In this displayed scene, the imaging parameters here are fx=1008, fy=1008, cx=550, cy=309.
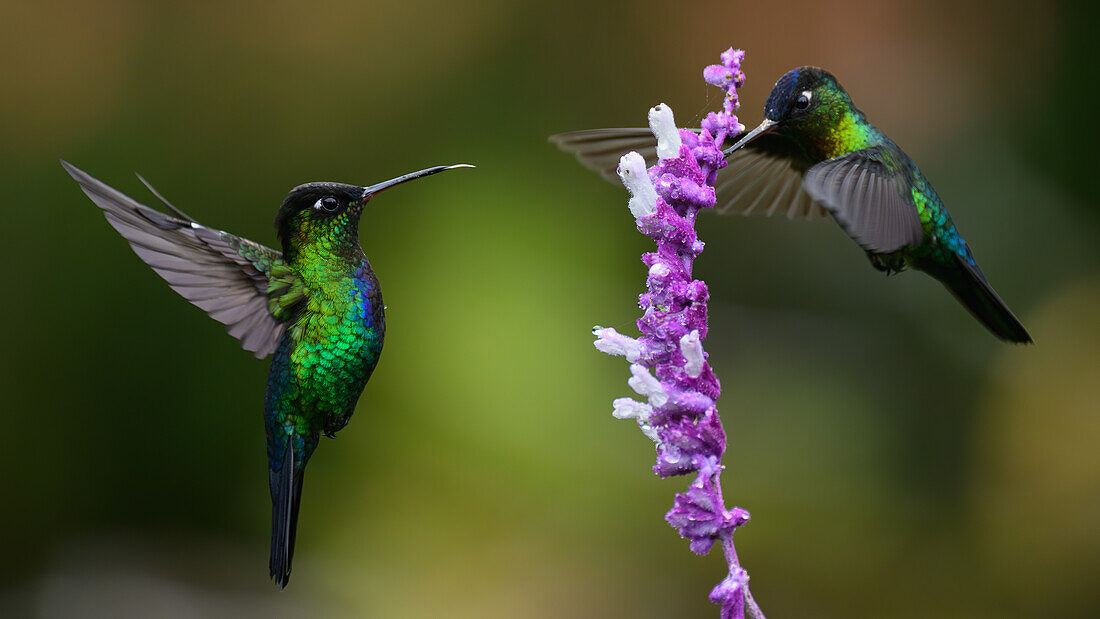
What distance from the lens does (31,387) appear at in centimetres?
365

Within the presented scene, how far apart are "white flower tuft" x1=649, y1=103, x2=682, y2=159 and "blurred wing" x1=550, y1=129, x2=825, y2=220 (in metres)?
0.49

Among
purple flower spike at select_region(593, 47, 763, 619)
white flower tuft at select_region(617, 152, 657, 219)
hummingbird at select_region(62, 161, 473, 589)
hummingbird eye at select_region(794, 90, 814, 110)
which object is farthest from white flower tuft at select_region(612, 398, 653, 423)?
hummingbird eye at select_region(794, 90, 814, 110)

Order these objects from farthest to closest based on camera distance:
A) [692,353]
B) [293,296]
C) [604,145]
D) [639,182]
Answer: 1. [604,145]
2. [293,296]
3. [639,182]
4. [692,353]

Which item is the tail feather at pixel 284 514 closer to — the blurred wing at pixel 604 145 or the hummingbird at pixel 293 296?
the hummingbird at pixel 293 296

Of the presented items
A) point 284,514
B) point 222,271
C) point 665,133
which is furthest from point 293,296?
point 665,133

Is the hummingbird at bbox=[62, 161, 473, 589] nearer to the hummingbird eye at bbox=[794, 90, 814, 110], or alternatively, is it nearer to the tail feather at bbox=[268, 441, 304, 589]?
the tail feather at bbox=[268, 441, 304, 589]

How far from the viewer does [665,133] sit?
106 centimetres

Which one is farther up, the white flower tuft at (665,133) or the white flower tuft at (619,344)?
the white flower tuft at (665,133)

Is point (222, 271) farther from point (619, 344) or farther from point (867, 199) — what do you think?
point (867, 199)

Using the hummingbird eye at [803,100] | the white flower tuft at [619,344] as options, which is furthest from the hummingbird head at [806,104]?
the white flower tuft at [619,344]

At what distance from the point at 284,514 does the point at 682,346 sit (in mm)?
609

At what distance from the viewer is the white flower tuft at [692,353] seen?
38.7 inches

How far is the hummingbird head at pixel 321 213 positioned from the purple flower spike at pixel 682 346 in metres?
0.43

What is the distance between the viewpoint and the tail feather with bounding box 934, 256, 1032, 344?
4.33 feet
